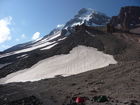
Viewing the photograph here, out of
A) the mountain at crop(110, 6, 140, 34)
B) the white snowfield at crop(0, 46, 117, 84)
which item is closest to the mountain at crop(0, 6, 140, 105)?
the white snowfield at crop(0, 46, 117, 84)

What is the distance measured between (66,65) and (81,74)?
42.0 ft

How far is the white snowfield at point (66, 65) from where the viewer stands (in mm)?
49844

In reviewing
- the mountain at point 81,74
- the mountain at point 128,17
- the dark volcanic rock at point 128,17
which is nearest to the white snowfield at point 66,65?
the mountain at point 81,74

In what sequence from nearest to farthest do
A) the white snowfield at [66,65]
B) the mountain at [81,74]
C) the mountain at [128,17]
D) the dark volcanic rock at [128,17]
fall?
the mountain at [81,74], the white snowfield at [66,65], the mountain at [128,17], the dark volcanic rock at [128,17]

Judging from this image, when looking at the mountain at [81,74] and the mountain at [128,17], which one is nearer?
the mountain at [81,74]

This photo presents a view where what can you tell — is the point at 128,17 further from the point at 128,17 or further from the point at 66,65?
the point at 66,65

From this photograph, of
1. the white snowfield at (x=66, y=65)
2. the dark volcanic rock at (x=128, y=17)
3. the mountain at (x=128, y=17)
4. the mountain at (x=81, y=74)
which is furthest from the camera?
the dark volcanic rock at (x=128, y=17)

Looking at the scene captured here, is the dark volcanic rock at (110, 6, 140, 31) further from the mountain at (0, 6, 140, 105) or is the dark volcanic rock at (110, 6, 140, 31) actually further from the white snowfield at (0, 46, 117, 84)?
the white snowfield at (0, 46, 117, 84)

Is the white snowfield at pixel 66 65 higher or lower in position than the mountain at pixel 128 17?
lower

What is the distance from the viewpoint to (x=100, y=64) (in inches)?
1905

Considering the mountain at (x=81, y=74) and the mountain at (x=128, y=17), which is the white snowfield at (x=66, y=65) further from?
the mountain at (x=128, y=17)

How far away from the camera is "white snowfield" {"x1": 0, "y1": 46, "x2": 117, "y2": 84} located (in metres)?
49.8

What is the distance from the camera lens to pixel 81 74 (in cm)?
4259

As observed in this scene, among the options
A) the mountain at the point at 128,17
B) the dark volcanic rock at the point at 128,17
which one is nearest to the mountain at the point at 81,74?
the mountain at the point at 128,17
